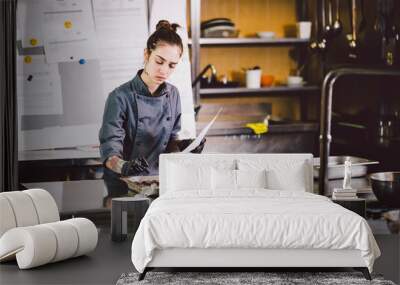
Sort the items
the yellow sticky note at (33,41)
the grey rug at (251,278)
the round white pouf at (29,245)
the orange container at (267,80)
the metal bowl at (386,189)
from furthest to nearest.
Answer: the orange container at (267,80) < the yellow sticky note at (33,41) < the metal bowl at (386,189) < the round white pouf at (29,245) < the grey rug at (251,278)

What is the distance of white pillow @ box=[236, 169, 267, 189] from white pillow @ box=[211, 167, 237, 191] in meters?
0.04

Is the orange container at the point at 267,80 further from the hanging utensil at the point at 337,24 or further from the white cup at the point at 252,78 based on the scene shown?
the hanging utensil at the point at 337,24

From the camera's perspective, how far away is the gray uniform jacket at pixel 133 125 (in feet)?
25.3

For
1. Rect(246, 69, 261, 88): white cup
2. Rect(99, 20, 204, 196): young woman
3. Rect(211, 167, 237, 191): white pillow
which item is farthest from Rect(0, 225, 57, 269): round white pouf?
Rect(246, 69, 261, 88): white cup

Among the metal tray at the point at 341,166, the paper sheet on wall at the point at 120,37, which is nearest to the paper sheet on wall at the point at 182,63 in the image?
the paper sheet on wall at the point at 120,37

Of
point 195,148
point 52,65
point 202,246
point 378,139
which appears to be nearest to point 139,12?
point 52,65

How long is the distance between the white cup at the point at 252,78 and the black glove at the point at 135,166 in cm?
135

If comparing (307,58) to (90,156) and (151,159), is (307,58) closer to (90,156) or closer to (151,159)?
(151,159)

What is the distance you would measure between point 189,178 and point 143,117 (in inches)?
56.1

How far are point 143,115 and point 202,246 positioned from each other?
280 centimetres

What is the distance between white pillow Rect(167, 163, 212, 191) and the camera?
6478 mm

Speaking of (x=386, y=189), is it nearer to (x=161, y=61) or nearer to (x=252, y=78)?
(x=252, y=78)

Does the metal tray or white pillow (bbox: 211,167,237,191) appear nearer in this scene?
white pillow (bbox: 211,167,237,191)

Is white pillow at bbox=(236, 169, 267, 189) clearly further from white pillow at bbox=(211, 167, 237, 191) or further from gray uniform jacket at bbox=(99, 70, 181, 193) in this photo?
gray uniform jacket at bbox=(99, 70, 181, 193)
